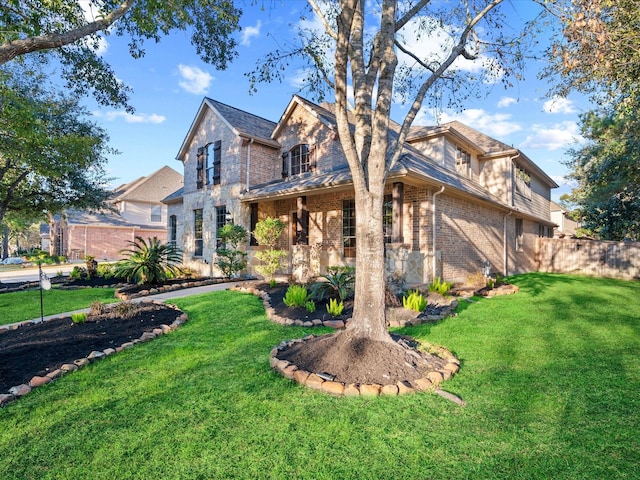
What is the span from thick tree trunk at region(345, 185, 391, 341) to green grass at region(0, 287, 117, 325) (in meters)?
7.71

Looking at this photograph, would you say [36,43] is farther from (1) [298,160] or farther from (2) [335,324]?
(1) [298,160]

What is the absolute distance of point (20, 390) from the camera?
3.62 metres

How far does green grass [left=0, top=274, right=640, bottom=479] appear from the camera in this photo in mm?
2432

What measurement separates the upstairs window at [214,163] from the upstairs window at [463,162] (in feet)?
33.8

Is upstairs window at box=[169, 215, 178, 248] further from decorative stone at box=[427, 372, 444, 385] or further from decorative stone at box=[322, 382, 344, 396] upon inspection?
decorative stone at box=[427, 372, 444, 385]

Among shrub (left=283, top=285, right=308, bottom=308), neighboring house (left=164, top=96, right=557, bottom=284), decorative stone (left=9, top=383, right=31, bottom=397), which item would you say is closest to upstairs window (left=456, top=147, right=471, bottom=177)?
neighboring house (left=164, top=96, right=557, bottom=284)

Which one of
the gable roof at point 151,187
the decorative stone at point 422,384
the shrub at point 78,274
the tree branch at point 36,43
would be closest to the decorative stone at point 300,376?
the decorative stone at point 422,384

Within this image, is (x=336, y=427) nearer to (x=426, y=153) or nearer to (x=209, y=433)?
(x=209, y=433)

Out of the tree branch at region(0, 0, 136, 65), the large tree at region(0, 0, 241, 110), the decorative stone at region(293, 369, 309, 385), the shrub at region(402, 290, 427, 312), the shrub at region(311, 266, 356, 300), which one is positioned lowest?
the decorative stone at region(293, 369, 309, 385)

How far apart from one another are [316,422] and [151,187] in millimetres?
34168

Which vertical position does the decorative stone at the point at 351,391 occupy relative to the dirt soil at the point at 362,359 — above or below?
below

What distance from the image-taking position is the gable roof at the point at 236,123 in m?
14.0

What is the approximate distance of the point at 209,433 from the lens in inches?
111

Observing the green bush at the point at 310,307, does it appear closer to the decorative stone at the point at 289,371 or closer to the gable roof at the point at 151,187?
the decorative stone at the point at 289,371
